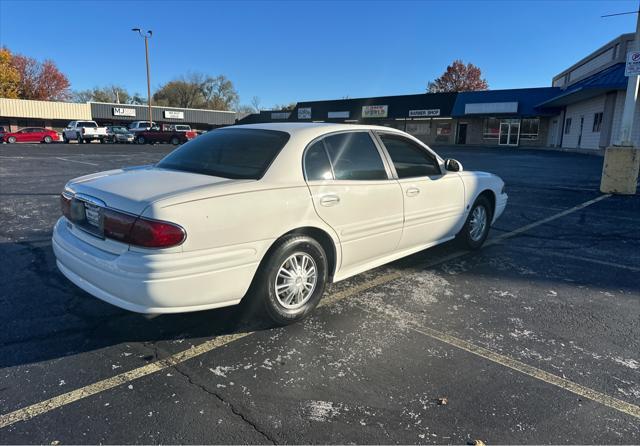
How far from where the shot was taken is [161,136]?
131 ft

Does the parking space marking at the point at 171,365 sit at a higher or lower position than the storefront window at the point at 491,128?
lower

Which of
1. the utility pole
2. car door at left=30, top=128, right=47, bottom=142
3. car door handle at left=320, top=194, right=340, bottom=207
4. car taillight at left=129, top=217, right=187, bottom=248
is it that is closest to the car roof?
car door handle at left=320, top=194, right=340, bottom=207

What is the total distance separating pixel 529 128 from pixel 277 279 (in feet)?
131

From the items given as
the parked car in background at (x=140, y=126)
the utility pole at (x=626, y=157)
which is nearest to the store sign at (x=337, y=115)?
the parked car in background at (x=140, y=126)

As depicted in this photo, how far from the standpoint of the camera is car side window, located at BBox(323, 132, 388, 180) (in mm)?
3822

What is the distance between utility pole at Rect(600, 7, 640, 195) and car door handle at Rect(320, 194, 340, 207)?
947 centimetres

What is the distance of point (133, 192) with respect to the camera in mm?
3012

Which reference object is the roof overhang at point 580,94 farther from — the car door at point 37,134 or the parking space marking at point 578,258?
the car door at point 37,134

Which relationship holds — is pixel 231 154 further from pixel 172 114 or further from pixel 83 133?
pixel 172 114

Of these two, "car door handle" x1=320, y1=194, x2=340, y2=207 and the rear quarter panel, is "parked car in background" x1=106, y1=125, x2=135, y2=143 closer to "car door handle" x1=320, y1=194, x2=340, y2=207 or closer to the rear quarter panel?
"car door handle" x1=320, y1=194, x2=340, y2=207

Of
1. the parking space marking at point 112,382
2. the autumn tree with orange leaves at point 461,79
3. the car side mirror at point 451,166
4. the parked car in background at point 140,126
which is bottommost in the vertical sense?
the parking space marking at point 112,382

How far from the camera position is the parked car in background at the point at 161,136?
130 feet

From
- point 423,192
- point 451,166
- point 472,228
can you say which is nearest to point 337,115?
point 472,228

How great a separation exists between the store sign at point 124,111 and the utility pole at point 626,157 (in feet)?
190
